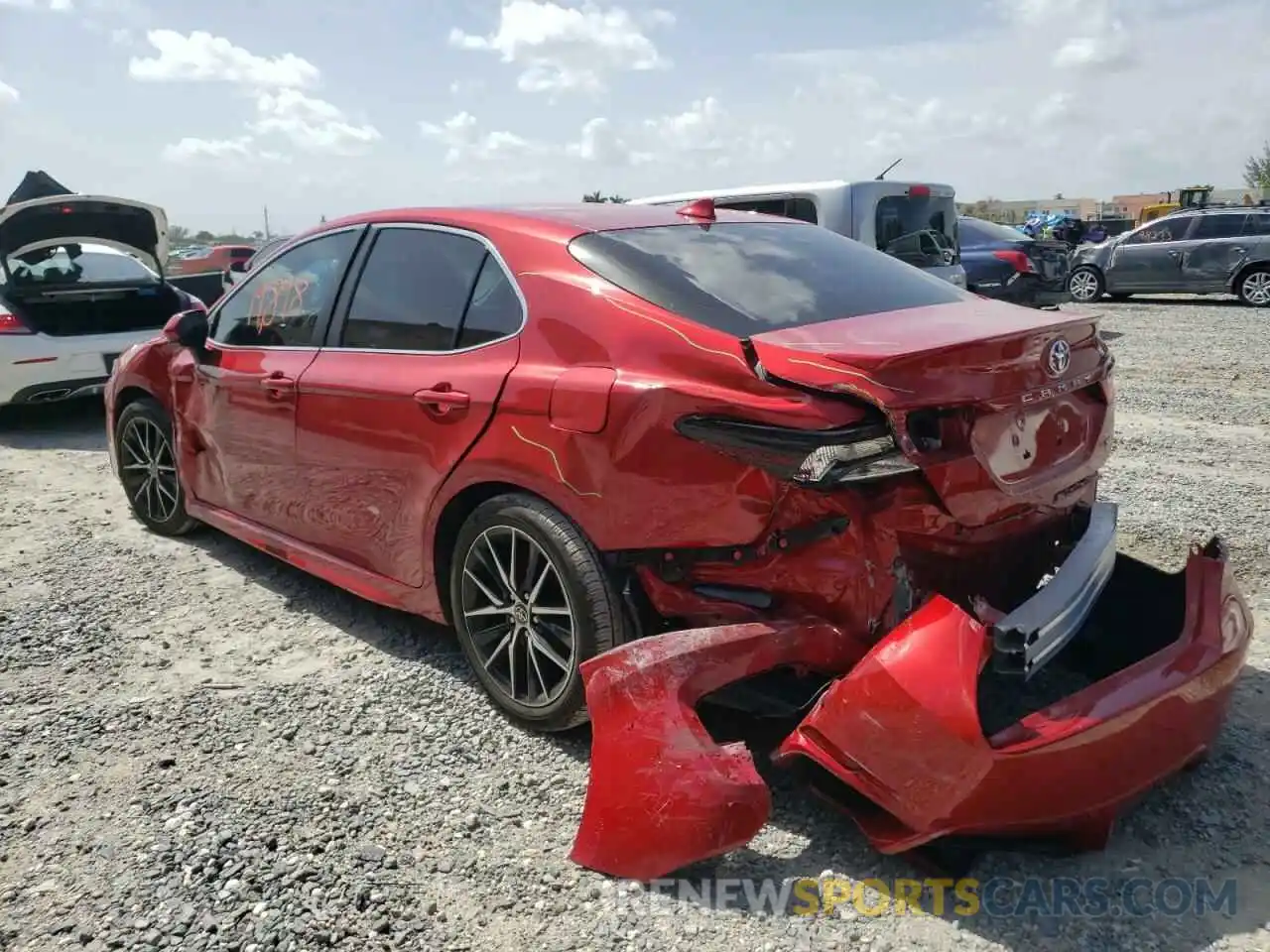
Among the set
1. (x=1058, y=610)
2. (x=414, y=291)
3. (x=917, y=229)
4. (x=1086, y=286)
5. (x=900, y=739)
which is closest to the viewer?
(x=900, y=739)

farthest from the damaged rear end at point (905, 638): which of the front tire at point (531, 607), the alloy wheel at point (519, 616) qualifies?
the alloy wheel at point (519, 616)

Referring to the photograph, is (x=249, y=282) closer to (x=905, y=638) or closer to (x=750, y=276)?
(x=750, y=276)

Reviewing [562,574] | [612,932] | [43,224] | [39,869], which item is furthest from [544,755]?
[43,224]

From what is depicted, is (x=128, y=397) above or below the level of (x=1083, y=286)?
below

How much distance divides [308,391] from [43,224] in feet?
18.5

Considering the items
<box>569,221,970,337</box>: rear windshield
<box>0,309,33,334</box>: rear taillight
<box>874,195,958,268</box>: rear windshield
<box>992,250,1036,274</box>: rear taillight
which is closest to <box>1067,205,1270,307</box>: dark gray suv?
<box>992,250,1036,274</box>: rear taillight

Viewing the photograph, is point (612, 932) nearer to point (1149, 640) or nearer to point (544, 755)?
point (544, 755)

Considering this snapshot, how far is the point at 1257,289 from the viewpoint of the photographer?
1448cm

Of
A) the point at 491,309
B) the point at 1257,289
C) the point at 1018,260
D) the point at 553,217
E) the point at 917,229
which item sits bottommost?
the point at 1257,289

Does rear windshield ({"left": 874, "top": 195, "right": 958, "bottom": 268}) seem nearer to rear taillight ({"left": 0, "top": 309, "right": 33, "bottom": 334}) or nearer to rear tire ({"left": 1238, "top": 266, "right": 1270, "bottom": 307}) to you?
rear taillight ({"left": 0, "top": 309, "right": 33, "bottom": 334})

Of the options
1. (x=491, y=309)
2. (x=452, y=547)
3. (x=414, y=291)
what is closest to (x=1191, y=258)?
(x=414, y=291)

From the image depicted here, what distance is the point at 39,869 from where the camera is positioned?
8.59 feet

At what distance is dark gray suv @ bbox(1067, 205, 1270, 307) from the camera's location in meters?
14.5

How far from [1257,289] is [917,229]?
8109 millimetres
